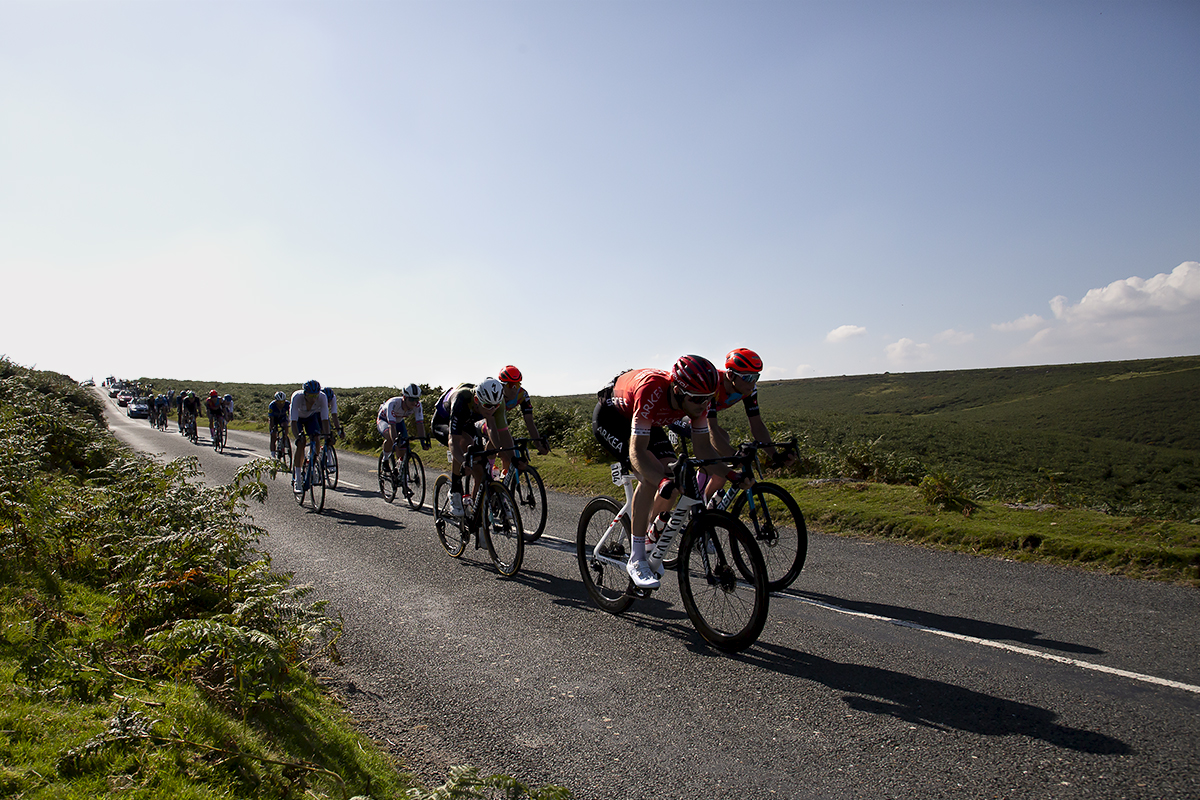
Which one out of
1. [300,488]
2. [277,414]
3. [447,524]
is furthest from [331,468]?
[447,524]

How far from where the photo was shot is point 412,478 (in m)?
12.4

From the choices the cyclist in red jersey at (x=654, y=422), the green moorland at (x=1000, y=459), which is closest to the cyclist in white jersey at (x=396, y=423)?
the green moorland at (x=1000, y=459)

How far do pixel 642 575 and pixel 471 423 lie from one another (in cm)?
385

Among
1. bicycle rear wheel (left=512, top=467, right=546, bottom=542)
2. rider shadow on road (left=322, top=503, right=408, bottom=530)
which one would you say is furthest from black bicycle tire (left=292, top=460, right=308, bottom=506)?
bicycle rear wheel (left=512, top=467, right=546, bottom=542)

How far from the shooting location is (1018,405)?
264 feet

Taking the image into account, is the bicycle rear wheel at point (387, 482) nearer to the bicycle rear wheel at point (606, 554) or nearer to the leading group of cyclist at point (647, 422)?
the leading group of cyclist at point (647, 422)

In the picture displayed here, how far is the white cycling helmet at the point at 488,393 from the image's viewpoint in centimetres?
733

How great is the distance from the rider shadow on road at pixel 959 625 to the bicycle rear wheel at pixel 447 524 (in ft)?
13.4

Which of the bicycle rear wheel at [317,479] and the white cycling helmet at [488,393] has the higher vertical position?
the white cycling helmet at [488,393]

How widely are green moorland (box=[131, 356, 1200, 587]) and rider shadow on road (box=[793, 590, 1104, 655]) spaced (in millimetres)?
2375

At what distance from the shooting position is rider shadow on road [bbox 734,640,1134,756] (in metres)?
3.29

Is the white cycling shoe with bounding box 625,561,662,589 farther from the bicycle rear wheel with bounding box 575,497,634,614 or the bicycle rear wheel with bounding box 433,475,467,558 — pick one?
the bicycle rear wheel with bounding box 433,475,467,558

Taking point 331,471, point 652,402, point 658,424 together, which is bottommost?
point 331,471

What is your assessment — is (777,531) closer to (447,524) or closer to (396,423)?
(447,524)
